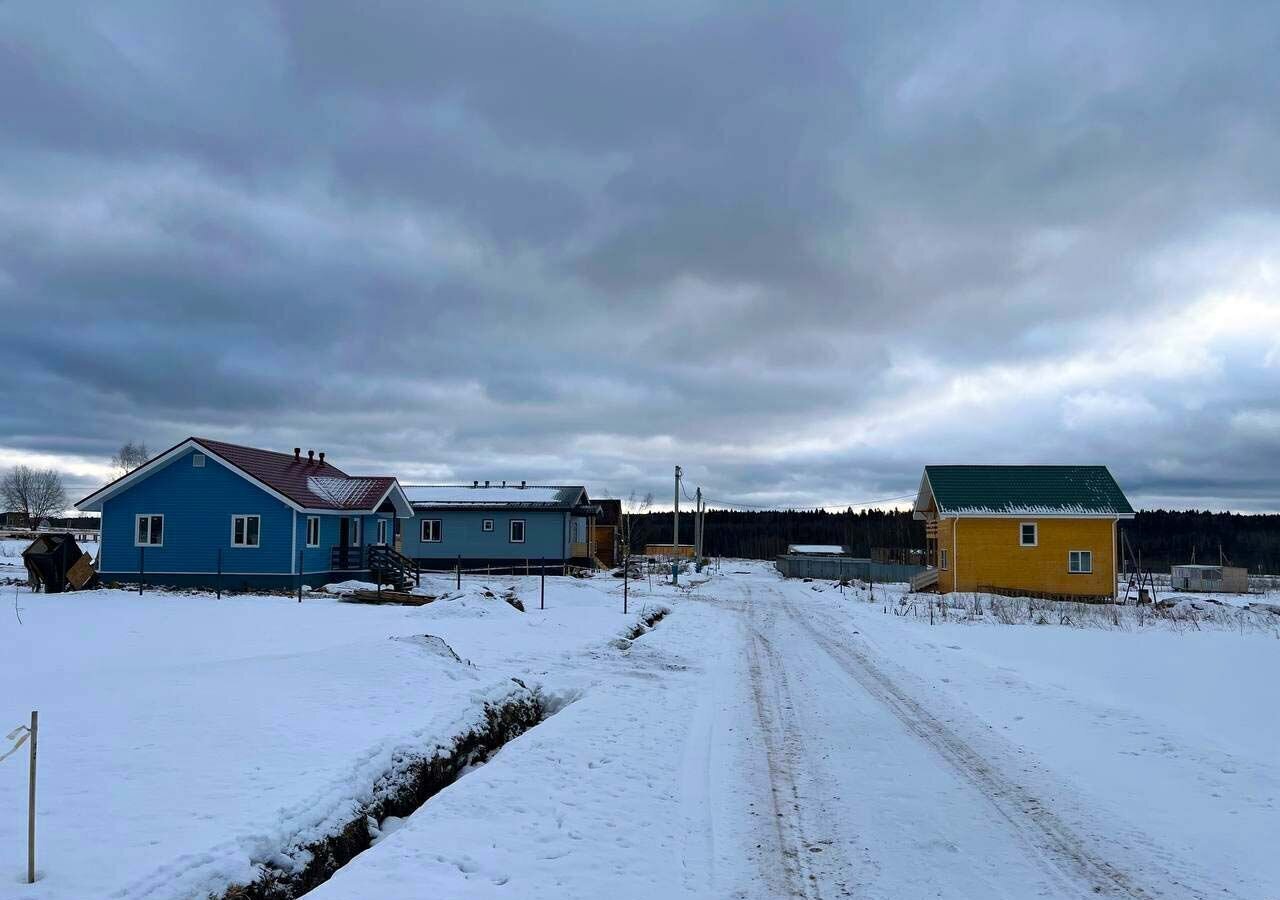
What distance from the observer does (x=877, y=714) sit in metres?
11.6

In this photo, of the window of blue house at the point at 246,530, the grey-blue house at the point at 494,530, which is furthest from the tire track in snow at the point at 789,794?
the grey-blue house at the point at 494,530

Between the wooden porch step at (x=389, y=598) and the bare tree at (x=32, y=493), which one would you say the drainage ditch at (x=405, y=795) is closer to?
the wooden porch step at (x=389, y=598)

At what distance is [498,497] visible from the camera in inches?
1962

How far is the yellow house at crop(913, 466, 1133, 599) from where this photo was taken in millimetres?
40031

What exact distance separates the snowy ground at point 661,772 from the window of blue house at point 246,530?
16057 millimetres

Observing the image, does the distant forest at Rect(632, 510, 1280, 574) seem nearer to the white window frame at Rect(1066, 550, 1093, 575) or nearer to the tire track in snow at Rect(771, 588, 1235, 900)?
the white window frame at Rect(1066, 550, 1093, 575)

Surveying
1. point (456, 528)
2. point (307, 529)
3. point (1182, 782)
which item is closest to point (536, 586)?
point (307, 529)

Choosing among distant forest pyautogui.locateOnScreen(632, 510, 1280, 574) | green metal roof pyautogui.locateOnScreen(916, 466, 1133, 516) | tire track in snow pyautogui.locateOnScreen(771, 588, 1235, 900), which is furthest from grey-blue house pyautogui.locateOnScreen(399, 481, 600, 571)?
distant forest pyautogui.locateOnScreen(632, 510, 1280, 574)

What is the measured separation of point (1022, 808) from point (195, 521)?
103ft

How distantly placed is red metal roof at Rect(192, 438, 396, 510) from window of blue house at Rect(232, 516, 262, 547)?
1.56 m

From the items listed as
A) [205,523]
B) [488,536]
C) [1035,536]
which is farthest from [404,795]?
[488,536]

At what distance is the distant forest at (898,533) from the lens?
123 m

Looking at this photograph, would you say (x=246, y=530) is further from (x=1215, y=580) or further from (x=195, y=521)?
(x=1215, y=580)

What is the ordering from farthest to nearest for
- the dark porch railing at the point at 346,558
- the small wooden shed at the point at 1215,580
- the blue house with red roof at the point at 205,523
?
the small wooden shed at the point at 1215,580, the dark porch railing at the point at 346,558, the blue house with red roof at the point at 205,523
